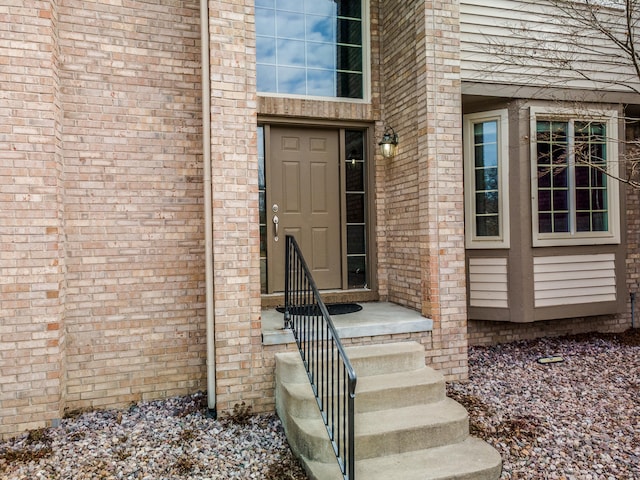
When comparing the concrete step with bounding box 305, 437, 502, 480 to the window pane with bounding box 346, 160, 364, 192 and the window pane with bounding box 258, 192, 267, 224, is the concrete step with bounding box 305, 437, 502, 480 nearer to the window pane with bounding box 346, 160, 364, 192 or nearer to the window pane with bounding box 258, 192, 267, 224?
the window pane with bounding box 258, 192, 267, 224

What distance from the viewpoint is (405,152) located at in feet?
15.0

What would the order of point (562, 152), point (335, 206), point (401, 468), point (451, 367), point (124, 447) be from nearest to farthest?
point (401, 468), point (124, 447), point (451, 367), point (335, 206), point (562, 152)

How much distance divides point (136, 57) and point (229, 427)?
3206 millimetres

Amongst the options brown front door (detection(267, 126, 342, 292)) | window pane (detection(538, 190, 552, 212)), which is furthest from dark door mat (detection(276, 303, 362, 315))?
window pane (detection(538, 190, 552, 212))

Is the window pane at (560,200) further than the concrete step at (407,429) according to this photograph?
Yes

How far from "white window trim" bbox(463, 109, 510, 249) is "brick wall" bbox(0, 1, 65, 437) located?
13.7 feet

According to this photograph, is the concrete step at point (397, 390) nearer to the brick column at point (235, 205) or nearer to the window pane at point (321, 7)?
the brick column at point (235, 205)

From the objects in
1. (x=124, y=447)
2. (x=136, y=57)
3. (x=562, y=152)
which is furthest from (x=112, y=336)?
(x=562, y=152)

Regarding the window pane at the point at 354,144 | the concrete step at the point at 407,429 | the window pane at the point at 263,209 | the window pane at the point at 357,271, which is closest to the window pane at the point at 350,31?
the window pane at the point at 354,144

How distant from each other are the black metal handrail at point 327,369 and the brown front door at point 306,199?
2.43 ft

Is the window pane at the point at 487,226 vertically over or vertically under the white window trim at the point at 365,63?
under

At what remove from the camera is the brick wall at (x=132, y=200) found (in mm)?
3807

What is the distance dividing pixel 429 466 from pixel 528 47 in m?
4.47

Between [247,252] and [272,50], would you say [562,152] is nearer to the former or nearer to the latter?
[272,50]
